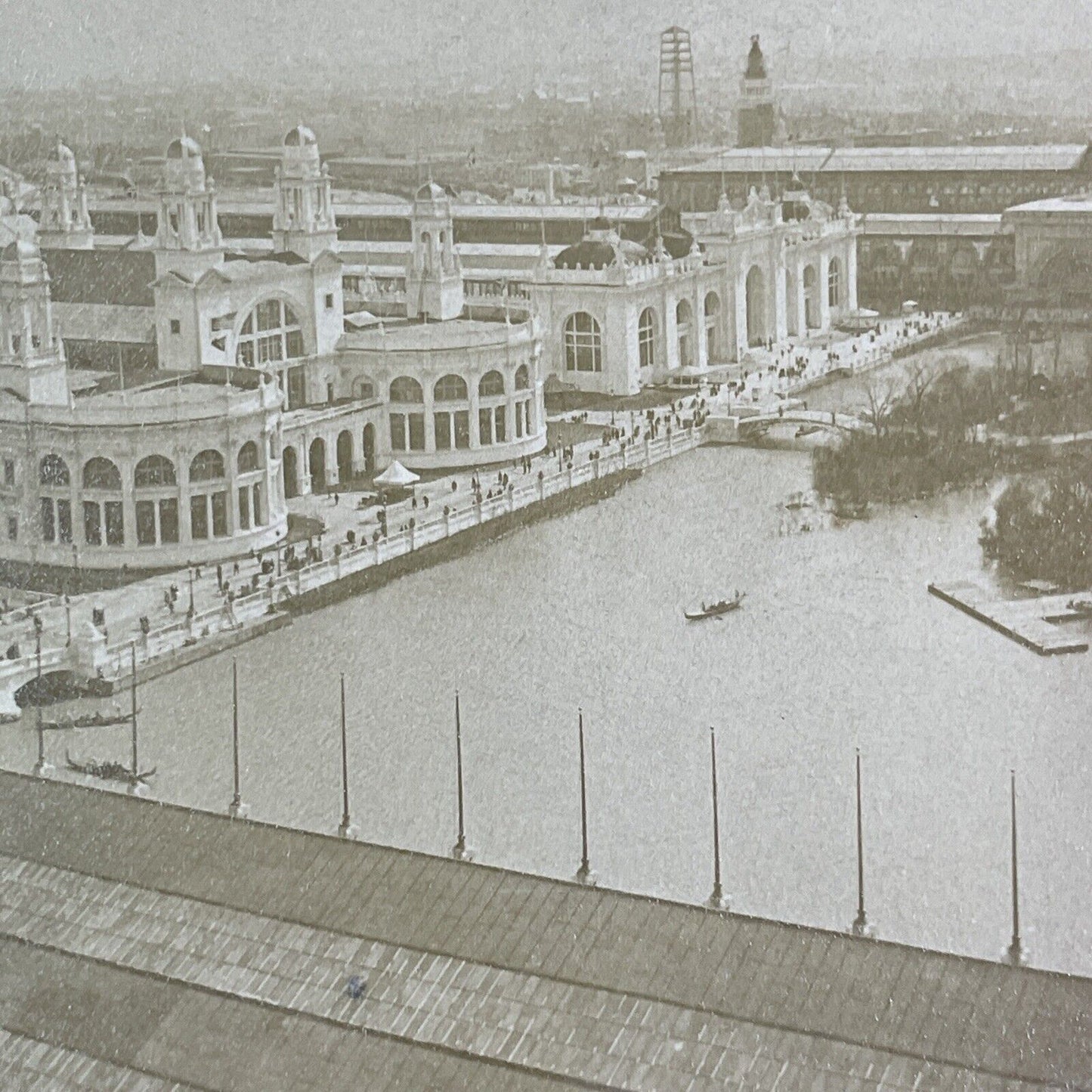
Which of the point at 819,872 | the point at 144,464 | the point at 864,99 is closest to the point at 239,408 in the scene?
the point at 144,464

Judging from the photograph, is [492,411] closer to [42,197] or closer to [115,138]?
[115,138]

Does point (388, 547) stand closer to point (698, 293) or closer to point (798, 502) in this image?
point (798, 502)

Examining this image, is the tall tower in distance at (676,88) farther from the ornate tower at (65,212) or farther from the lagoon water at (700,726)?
the ornate tower at (65,212)

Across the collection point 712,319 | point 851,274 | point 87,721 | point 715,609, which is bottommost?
point 87,721

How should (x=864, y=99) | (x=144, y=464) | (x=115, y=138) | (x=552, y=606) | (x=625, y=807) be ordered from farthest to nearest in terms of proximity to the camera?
(x=115, y=138) < (x=864, y=99) < (x=144, y=464) < (x=552, y=606) < (x=625, y=807)

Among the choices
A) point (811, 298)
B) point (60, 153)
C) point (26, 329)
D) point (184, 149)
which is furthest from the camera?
point (811, 298)

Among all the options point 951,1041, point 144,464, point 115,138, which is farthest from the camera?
point 115,138

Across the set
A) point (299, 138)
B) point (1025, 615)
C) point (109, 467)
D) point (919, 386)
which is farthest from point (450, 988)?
point (299, 138)

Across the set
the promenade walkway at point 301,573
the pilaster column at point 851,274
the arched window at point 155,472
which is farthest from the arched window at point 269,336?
the pilaster column at point 851,274
